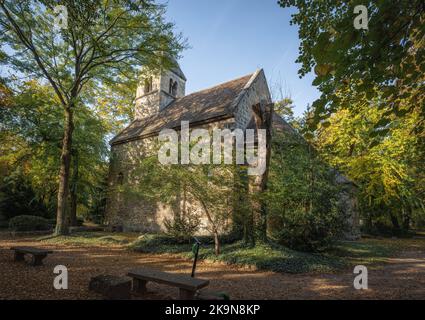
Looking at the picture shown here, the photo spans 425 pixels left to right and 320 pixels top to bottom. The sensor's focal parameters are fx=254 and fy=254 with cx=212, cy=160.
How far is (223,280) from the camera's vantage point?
22.0 ft

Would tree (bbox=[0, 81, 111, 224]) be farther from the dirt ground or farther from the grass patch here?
the dirt ground

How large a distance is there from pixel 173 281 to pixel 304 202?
7.13 metres

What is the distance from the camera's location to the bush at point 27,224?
1496cm

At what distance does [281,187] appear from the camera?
9898 mm

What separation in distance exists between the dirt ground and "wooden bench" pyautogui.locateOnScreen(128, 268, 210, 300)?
0.31 meters

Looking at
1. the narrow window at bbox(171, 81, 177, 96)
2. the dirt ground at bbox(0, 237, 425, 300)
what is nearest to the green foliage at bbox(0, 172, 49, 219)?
the dirt ground at bbox(0, 237, 425, 300)

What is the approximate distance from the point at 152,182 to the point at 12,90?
12.8m

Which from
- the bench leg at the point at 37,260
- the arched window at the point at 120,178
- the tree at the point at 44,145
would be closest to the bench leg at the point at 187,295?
the bench leg at the point at 37,260

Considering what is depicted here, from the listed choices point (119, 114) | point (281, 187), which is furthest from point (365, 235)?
point (119, 114)

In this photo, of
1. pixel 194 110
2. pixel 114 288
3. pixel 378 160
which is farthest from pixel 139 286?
pixel 378 160

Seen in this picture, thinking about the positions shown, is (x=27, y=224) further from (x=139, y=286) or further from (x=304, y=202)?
(x=304, y=202)

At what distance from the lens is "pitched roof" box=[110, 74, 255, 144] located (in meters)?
16.2
